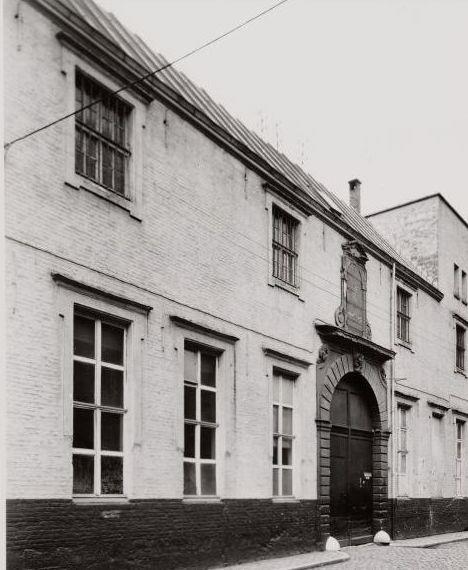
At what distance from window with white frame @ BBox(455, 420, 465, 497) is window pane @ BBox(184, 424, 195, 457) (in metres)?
13.4

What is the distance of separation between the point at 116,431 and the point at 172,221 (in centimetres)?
329

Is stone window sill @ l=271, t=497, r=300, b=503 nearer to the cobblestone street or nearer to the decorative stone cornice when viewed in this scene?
the cobblestone street

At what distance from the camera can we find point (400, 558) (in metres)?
14.3

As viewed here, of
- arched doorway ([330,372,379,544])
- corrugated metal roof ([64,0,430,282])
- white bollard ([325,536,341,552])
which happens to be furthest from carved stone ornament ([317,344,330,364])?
white bollard ([325,536,341,552])

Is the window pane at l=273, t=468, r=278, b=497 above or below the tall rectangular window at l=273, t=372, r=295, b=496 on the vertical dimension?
below

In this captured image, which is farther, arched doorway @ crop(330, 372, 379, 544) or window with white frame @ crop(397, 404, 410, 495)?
window with white frame @ crop(397, 404, 410, 495)

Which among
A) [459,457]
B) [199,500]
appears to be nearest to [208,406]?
[199,500]

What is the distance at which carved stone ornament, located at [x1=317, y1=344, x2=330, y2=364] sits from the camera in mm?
15484

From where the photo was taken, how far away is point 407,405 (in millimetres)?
19672

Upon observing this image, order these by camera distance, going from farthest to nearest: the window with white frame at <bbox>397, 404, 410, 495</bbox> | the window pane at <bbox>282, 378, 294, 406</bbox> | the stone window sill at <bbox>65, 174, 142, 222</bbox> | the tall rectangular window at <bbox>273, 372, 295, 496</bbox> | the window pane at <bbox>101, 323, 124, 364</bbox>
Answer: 1. the window with white frame at <bbox>397, 404, 410, 495</bbox>
2. the window pane at <bbox>282, 378, 294, 406</bbox>
3. the tall rectangular window at <bbox>273, 372, 295, 496</bbox>
4. the window pane at <bbox>101, 323, 124, 364</bbox>
5. the stone window sill at <bbox>65, 174, 142, 222</bbox>

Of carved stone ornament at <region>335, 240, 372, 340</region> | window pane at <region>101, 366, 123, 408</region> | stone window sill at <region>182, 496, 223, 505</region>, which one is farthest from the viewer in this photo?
carved stone ornament at <region>335, 240, 372, 340</region>

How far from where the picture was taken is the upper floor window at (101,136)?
10.0 meters

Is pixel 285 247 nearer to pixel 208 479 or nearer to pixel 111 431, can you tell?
pixel 208 479

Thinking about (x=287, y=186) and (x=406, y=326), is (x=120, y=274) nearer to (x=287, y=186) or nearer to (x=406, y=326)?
(x=287, y=186)
